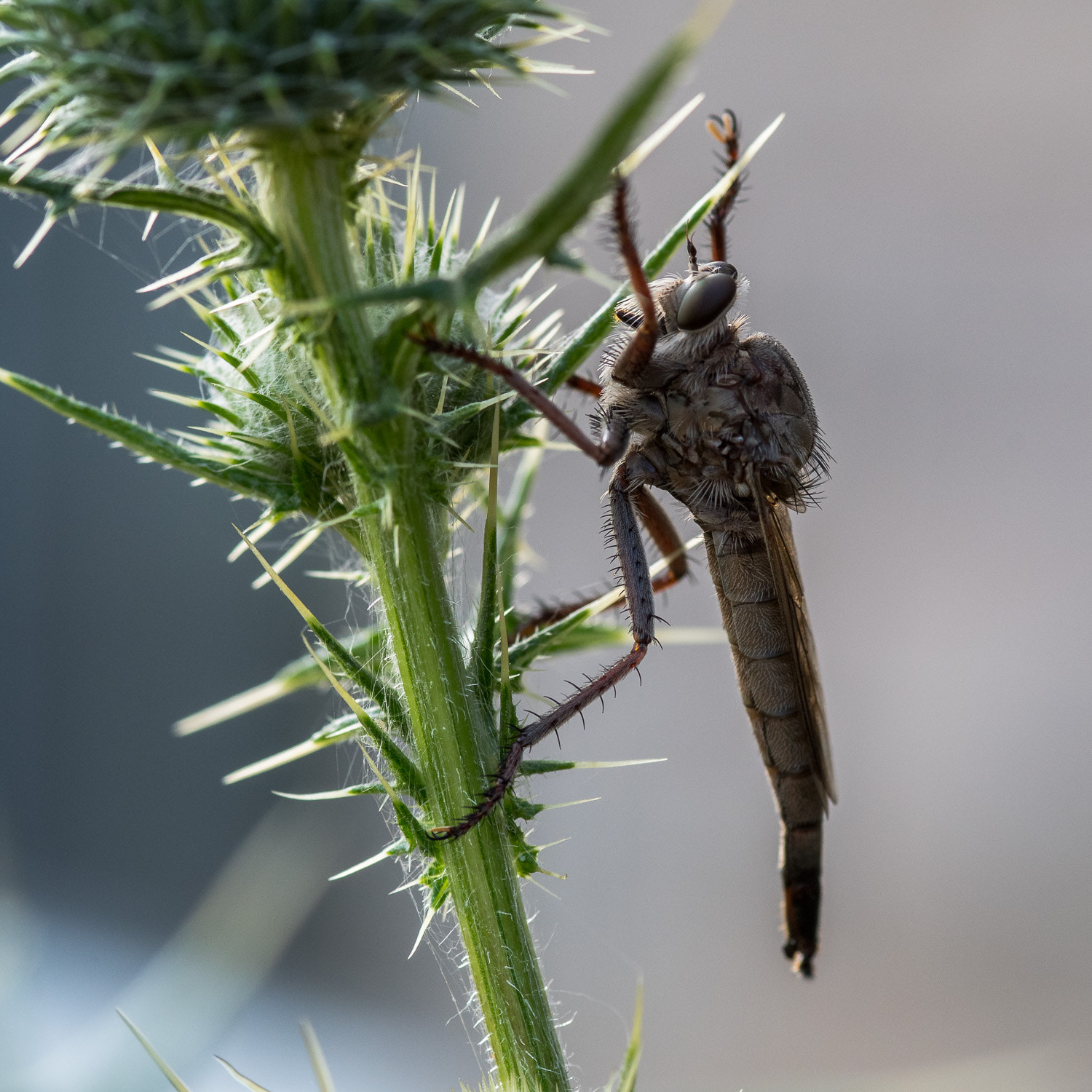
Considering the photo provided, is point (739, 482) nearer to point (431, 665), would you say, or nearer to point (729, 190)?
point (729, 190)

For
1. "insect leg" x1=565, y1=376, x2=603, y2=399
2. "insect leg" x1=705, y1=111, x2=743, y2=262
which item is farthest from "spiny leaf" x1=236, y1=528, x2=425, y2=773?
"insect leg" x1=705, y1=111, x2=743, y2=262

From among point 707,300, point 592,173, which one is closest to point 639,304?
point 707,300

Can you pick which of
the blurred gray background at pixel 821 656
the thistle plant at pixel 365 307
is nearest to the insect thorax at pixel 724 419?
the thistle plant at pixel 365 307

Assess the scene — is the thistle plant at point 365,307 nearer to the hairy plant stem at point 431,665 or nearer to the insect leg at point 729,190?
the hairy plant stem at point 431,665

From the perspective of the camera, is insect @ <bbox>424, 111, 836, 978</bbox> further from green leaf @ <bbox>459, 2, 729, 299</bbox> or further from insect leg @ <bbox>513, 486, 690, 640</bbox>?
green leaf @ <bbox>459, 2, 729, 299</bbox>

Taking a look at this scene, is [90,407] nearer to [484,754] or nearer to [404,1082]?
[484,754]

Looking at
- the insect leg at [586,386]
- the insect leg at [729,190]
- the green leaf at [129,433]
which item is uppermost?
the insect leg at [729,190]
